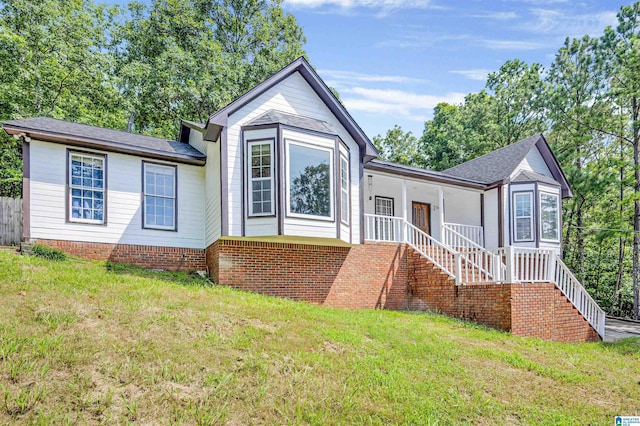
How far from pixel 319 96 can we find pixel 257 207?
13.4ft

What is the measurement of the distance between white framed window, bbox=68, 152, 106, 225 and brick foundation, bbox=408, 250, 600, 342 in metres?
Answer: 9.34

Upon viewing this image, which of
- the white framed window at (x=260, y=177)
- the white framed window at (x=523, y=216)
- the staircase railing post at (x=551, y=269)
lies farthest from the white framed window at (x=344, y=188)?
the white framed window at (x=523, y=216)

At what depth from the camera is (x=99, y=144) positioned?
10344 mm

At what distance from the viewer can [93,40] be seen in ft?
71.9

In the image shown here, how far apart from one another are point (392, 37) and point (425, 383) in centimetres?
954

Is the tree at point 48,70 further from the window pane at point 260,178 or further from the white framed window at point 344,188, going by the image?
the white framed window at point 344,188

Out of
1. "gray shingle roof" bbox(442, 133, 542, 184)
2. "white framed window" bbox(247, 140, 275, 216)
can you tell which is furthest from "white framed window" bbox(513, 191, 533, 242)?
"white framed window" bbox(247, 140, 275, 216)

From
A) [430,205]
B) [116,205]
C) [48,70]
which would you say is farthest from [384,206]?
[48,70]

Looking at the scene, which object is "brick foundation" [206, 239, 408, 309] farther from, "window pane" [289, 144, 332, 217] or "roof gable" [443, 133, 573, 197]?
"roof gable" [443, 133, 573, 197]

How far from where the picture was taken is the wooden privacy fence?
10.1m

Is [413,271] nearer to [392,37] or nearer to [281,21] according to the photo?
[392,37]

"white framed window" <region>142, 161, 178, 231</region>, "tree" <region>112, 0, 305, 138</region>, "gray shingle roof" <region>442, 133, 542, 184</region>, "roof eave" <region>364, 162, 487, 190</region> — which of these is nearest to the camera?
"white framed window" <region>142, 161, 178, 231</region>

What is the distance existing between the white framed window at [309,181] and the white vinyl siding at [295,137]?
0.76 feet

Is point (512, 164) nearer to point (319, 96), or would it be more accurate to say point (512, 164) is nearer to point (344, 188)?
point (344, 188)
